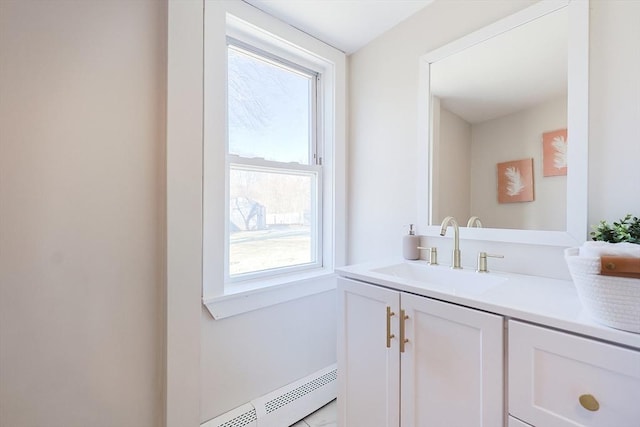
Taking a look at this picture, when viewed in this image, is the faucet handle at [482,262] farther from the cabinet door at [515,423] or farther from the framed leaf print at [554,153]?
the cabinet door at [515,423]

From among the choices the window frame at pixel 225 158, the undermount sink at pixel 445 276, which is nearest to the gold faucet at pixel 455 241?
the undermount sink at pixel 445 276

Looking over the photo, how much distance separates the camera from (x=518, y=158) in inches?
46.1

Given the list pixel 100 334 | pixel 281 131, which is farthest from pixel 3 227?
pixel 281 131

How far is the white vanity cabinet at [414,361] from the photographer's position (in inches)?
32.2

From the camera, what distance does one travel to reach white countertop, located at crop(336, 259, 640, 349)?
651mm

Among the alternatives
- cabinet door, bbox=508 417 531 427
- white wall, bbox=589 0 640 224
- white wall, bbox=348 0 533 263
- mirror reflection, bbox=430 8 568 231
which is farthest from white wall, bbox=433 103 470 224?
cabinet door, bbox=508 417 531 427

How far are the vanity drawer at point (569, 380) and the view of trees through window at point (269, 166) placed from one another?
1262 millimetres

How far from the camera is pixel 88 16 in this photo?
1.05 meters

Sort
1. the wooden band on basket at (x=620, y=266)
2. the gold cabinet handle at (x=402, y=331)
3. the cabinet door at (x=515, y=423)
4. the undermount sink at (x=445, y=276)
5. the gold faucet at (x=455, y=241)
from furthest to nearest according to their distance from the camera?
the gold faucet at (x=455, y=241) < the undermount sink at (x=445, y=276) < the gold cabinet handle at (x=402, y=331) < the cabinet door at (x=515, y=423) < the wooden band on basket at (x=620, y=266)

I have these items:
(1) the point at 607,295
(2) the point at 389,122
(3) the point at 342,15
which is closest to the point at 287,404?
(1) the point at 607,295

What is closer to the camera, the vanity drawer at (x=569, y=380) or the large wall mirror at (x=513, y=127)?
the vanity drawer at (x=569, y=380)

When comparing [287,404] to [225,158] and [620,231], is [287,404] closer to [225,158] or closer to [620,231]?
[225,158]

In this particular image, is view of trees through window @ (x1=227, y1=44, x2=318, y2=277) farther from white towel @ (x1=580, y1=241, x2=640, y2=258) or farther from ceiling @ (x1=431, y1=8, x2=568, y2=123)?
white towel @ (x1=580, y1=241, x2=640, y2=258)

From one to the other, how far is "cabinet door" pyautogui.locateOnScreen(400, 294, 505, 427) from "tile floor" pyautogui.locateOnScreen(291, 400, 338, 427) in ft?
2.34
